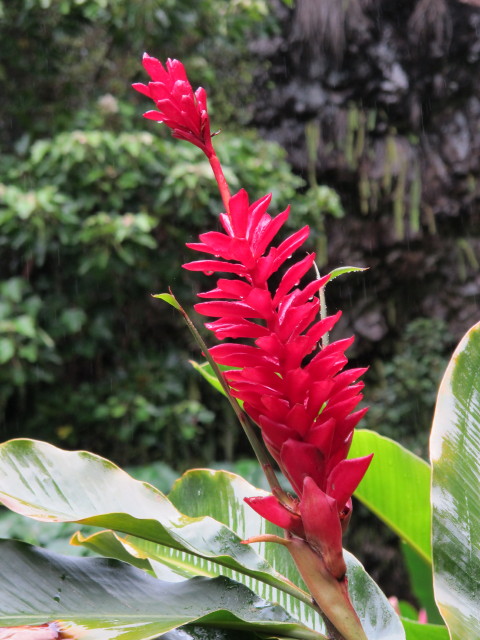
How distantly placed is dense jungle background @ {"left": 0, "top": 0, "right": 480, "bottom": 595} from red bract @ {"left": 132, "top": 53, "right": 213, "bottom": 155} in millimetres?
2194

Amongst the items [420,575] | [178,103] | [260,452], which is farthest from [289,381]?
[420,575]

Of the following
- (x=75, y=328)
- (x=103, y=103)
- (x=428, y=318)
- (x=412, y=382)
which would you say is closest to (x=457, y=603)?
(x=75, y=328)

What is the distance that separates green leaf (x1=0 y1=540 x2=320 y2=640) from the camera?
0.47 metres

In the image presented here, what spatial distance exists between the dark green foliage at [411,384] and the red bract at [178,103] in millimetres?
3411

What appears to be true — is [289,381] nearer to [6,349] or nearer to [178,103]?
[178,103]

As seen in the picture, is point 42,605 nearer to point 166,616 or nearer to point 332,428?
point 166,616

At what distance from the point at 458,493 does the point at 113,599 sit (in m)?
0.26

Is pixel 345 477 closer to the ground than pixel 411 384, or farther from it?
farther from it

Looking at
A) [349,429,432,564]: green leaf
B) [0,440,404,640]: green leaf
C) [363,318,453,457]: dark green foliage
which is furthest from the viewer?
[363,318,453,457]: dark green foliage

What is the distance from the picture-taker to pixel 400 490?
0.88 m

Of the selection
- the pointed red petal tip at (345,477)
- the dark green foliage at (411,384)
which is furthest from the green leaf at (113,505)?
the dark green foliage at (411,384)

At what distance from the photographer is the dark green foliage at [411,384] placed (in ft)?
12.5

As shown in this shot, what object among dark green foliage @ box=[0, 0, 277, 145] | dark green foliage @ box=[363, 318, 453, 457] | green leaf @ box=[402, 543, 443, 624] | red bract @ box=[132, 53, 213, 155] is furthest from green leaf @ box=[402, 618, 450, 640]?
dark green foliage @ box=[363, 318, 453, 457]

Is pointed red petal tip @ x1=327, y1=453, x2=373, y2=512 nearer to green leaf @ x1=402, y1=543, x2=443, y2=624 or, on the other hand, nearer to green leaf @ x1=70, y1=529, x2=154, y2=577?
green leaf @ x1=70, y1=529, x2=154, y2=577
